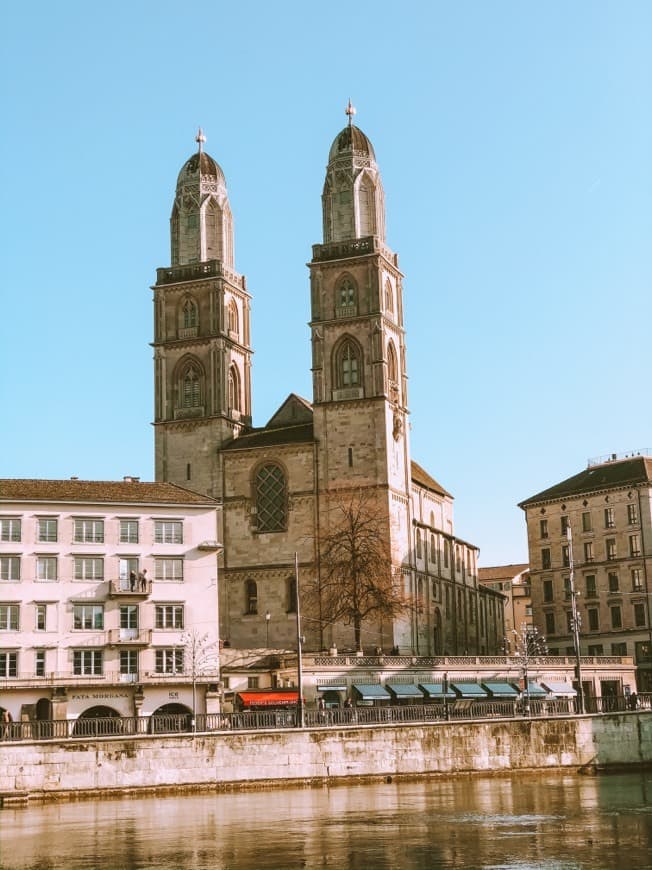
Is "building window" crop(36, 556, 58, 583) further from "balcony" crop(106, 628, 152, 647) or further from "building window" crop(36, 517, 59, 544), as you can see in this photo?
"balcony" crop(106, 628, 152, 647)

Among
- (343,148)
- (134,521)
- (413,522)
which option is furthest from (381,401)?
(134,521)

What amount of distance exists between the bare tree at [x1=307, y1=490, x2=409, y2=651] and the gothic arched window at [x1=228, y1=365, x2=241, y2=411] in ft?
42.0

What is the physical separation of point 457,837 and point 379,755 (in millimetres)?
20102

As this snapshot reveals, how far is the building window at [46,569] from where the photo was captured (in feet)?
246

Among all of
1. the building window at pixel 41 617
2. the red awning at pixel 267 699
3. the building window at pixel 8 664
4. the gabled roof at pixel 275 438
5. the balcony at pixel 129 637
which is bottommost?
the red awning at pixel 267 699

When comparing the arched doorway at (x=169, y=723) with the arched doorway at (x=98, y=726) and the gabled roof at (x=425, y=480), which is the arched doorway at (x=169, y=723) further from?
the gabled roof at (x=425, y=480)

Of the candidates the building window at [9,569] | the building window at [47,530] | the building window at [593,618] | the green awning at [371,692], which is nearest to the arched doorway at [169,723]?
the building window at [9,569]

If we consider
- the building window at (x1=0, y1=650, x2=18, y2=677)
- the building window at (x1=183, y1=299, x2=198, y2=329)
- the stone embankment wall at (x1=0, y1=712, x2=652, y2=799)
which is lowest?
the stone embankment wall at (x1=0, y1=712, x2=652, y2=799)

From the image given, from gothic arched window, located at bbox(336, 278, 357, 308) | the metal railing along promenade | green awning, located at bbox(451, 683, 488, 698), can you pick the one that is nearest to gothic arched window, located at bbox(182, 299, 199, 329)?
gothic arched window, located at bbox(336, 278, 357, 308)

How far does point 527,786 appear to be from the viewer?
60156mm

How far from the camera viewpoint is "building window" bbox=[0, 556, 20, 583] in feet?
244

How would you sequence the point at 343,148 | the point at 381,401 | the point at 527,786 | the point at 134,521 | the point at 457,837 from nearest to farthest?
the point at 457,837, the point at 527,786, the point at 134,521, the point at 381,401, the point at 343,148

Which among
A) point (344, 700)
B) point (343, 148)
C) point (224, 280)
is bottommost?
point (344, 700)

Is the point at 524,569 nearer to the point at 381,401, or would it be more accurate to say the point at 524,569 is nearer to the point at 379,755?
the point at 381,401
